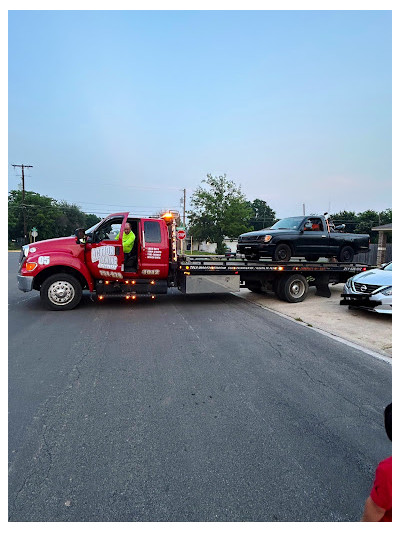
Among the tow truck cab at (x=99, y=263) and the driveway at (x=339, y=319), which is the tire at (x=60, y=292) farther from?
the driveway at (x=339, y=319)

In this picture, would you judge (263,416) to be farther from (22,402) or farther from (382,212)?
(382,212)

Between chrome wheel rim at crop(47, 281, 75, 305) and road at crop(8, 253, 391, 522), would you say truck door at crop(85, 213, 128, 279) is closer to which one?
chrome wheel rim at crop(47, 281, 75, 305)

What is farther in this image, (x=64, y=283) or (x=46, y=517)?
(x=64, y=283)

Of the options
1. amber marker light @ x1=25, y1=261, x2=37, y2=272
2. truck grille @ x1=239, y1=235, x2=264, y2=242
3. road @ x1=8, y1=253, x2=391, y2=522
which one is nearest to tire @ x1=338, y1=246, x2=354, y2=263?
truck grille @ x1=239, y1=235, x2=264, y2=242

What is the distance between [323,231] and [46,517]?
10063 millimetres

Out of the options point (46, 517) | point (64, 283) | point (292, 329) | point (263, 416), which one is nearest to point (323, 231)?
point (292, 329)

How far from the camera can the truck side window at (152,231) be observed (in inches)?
338

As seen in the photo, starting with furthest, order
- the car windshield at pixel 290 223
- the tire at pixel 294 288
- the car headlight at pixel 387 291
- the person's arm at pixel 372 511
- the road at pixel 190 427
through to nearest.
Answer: the car windshield at pixel 290 223, the tire at pixel 294 288, the car headlight at pixel 387 291, the road at pixel 190 427, the person's arm at pixel 372 511

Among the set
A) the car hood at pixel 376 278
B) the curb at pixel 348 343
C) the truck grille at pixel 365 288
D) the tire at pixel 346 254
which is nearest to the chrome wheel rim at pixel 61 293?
the curb at pixel 348 343

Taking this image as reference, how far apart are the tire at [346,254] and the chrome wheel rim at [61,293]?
26.7 ft

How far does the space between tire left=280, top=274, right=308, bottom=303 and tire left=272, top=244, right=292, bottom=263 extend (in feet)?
1.95

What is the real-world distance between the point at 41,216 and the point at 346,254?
64524mm

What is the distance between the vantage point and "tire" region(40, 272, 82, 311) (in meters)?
7.72

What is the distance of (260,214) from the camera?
9694 centimetres
